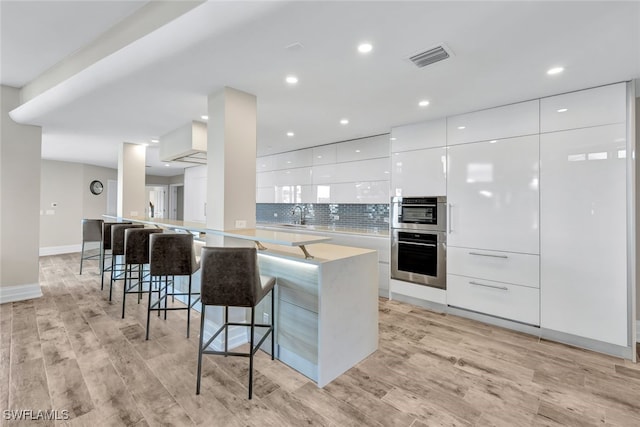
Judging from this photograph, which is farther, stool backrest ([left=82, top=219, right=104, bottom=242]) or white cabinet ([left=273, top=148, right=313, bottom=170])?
white cabinet ([left=273, top=148, right=313, bottom=170])

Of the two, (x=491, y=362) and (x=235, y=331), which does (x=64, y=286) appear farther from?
(x=491, y=362)

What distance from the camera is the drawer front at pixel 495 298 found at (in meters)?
2.87

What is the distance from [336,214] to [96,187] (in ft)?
23.8

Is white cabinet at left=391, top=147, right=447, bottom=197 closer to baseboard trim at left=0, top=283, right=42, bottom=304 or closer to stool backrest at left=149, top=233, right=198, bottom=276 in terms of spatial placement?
stool backrest at left=149, top=233, right=198, bottom=276

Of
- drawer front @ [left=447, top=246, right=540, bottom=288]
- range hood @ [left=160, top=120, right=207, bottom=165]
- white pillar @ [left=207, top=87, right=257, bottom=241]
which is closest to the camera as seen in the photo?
white pillar @ [left=207, top=87, right=257, bottom=241]

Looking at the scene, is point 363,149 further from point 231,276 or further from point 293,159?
point 231,276

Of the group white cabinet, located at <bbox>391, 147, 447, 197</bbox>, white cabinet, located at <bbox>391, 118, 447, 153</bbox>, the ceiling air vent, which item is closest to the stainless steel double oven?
white cabinet, located at <bbox>391, 147, 447, 197</bbox>

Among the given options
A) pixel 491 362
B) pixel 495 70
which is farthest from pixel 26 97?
pixel 491 362

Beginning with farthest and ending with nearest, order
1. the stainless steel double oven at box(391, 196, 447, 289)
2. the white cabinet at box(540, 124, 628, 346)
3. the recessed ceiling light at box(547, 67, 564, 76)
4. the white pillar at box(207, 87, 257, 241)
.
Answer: the stainless steel double oven at box(391, 196, 447, 289), the white pillar at box(207, 87, 257, 241), the white cabinet at box(540, 124, 628, 346), the recessed ceiling light at box(547, 67, 564, 76)

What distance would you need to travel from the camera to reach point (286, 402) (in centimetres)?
184

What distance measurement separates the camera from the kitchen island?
2.03 metres

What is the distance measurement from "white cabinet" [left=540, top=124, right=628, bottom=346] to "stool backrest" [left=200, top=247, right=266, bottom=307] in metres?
2.87

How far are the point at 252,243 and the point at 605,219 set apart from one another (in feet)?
10.6

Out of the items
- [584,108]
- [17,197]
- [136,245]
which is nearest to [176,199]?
[17,197]
